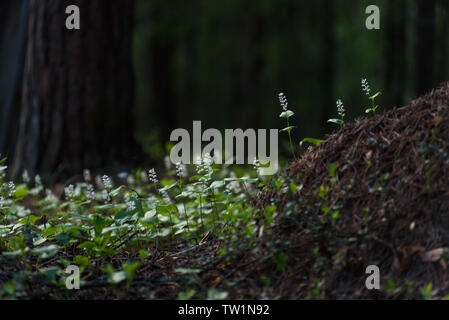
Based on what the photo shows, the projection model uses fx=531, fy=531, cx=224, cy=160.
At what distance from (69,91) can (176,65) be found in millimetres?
15259

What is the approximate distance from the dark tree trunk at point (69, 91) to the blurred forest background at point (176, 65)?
1 cm

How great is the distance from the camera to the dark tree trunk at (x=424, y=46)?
10.7 meters

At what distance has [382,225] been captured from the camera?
3.25 meters

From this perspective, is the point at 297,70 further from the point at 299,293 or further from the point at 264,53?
the point at 299,293

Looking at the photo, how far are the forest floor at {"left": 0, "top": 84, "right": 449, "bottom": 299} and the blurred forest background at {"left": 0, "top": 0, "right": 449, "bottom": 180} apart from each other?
2.44 metres

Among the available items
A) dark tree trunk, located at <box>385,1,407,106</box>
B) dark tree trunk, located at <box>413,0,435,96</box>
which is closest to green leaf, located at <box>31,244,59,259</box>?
dark tree trunk, located at <box>413,0,435,96</box>

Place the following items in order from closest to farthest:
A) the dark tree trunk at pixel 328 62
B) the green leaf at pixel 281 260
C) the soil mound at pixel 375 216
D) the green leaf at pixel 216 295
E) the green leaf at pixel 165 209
→ the green leaf at pixel 216 295 < the soil mound at pixel 375 216 < the green leaf at pixel 281 260 < the green leaf at pixel 165 209 < the dark tree trunk at pixel 328 62

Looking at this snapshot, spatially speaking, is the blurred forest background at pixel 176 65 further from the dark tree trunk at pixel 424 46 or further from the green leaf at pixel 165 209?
the green leaf at pixel 165 209

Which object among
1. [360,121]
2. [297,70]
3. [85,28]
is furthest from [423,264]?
[297,70]

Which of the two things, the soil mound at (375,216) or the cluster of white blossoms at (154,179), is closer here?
the soil mound at (375,216)

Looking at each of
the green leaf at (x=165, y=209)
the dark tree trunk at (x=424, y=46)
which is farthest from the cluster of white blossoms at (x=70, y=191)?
the dark tree trunk at (x=424, y=46)

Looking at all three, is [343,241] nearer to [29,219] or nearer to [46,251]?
[46,251]

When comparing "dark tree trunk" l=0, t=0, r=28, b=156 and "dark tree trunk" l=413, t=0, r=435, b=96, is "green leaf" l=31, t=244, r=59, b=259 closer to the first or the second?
"dark tree trunk" l=0, t=0, r=28, b=156
